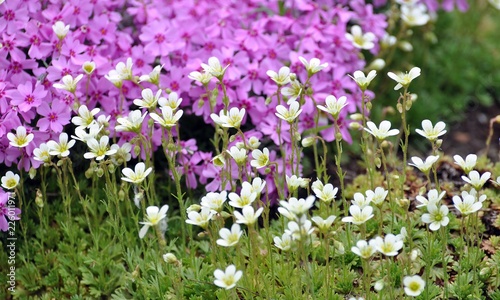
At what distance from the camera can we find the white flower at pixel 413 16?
14.2 feet

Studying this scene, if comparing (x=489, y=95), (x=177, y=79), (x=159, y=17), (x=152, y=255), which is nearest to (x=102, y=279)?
(x=152, y=255)

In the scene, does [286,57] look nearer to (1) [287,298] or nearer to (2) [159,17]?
(2) [159,17]

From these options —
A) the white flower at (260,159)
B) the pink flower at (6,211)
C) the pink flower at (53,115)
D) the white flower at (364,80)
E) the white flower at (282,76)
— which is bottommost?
the pink flower at (6,211)

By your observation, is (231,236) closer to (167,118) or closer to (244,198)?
(244,198)

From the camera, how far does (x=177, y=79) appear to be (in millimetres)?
3520

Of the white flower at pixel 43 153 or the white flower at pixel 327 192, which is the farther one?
the white flower at pixel 43 153

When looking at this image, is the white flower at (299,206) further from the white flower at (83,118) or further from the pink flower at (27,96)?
the pink flower at (27,96)

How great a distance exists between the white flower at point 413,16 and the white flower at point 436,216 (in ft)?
6.88

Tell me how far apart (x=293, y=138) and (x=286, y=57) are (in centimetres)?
95

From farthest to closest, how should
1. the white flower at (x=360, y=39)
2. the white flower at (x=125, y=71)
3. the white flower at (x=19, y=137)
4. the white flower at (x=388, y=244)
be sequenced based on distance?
the white flower at (x=360, y=39) → the white flower at (x=125, y=71) → the white flower at (x=19, y=137) → the white flower at (x=388, y=244)

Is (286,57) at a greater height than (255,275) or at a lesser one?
greater

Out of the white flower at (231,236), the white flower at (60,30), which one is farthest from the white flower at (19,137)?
the white flower at (231,236)

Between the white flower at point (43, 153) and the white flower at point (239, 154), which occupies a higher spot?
the white flower at point (239, 154)

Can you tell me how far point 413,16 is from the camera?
4402mm
